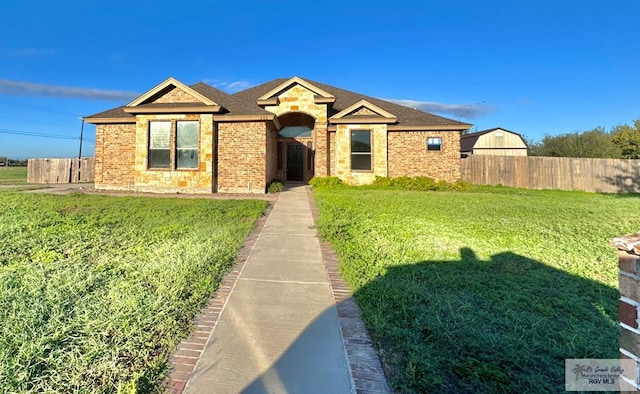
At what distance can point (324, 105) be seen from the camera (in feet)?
52.1

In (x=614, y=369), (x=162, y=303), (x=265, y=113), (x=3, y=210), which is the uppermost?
(x=265, y=113)

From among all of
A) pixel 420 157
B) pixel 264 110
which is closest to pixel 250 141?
pixel 264 110

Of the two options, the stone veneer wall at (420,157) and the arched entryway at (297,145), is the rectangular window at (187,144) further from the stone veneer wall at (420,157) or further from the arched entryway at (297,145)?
the stone veneer wall at (420,157)

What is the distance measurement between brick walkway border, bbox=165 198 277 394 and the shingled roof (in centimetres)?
1034

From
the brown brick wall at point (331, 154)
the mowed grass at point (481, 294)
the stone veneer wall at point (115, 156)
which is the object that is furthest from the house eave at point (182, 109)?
the mowed grass at point (481, 294)

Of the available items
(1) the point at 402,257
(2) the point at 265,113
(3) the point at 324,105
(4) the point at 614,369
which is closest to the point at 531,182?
(3) the point at 324,105

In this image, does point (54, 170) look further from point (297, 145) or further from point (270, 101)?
point (297, 145)

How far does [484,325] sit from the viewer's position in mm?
2912

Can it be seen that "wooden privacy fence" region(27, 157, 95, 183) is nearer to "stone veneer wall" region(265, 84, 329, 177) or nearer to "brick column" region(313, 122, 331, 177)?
"stone veneer wall" region(265, 84, 329, 177)

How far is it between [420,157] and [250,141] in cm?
899

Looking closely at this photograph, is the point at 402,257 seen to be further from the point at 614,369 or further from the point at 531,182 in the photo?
the point at 531,182

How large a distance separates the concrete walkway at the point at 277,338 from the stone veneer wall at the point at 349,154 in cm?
1135

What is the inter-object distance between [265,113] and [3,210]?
8.85 m

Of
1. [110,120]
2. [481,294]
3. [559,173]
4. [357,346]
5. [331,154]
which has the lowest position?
[357,346]
